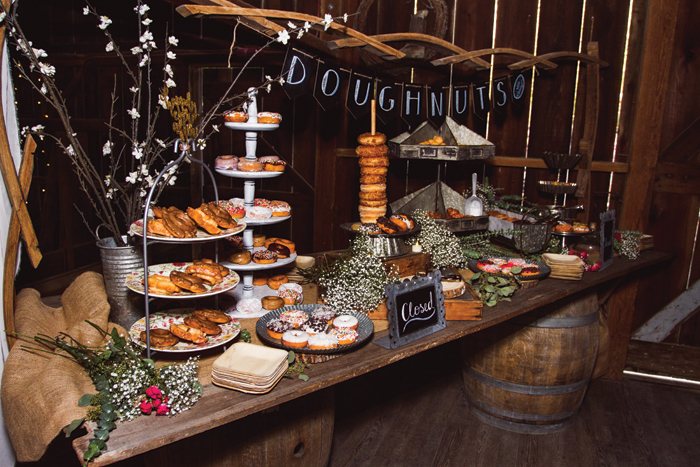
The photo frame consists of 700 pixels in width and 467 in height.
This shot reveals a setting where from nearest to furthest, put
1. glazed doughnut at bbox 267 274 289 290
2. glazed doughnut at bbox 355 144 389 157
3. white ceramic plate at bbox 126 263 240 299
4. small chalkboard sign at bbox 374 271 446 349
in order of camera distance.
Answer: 1. white ceramic plate at bbox 126 263 240 299
2. small chalkboard sign at bbox 374 271 446 349
3. glazed doughnut at bbox 267 274 289 290
4. glazed doughnut at bbox 355 144 389 157

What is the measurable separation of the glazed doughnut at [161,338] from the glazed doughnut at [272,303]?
721mm

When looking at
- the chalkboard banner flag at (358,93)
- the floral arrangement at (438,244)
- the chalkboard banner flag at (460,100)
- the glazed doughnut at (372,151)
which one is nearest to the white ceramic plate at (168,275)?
the glazed doughnut at (372,151)

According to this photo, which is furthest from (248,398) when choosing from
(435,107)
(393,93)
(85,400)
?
(435,107)

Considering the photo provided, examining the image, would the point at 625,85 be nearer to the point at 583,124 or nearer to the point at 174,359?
the point at 583,124

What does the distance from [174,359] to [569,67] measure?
14.8 feet

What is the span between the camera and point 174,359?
2477 mm

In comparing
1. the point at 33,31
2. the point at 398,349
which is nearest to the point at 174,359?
the point at 398,349

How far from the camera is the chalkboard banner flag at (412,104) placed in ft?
14.0

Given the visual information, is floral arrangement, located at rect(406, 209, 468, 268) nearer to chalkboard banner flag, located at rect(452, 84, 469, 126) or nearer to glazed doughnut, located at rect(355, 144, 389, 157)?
glazed doughnut, located at rect(355, 144, 389, 157)

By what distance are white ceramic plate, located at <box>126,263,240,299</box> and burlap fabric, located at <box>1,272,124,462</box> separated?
387mm

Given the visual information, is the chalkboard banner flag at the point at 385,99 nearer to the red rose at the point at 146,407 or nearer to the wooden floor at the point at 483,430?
the wooden floor at the point at 483,430

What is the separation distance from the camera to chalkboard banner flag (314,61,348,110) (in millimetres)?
3723

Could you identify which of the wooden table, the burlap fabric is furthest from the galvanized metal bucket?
the wooden table

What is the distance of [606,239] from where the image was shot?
414cm
